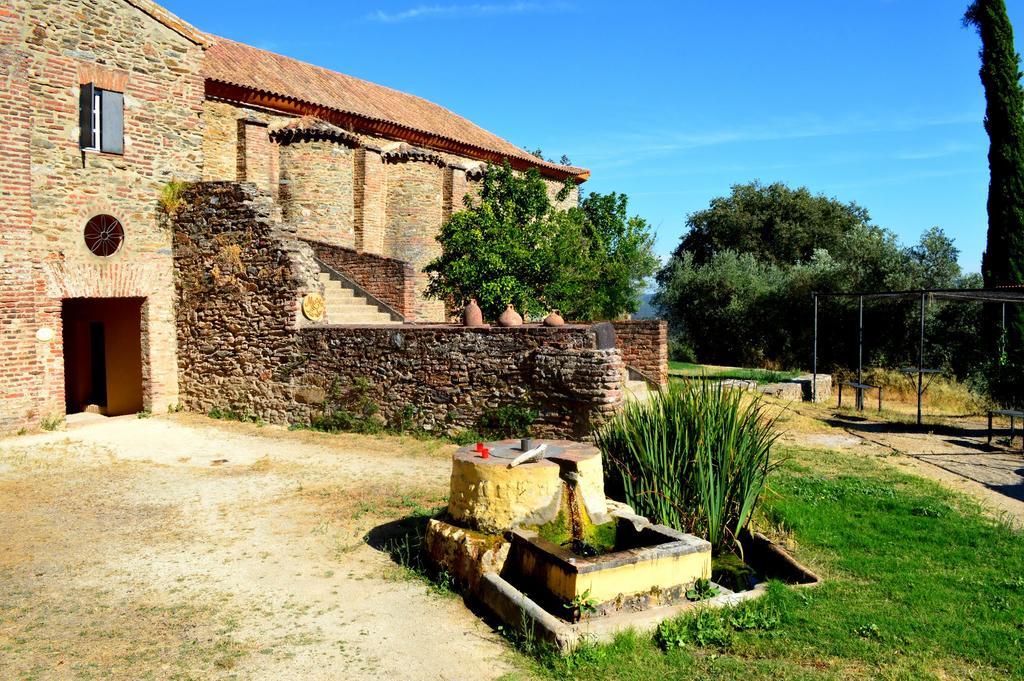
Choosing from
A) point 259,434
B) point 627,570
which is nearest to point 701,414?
point 627,570

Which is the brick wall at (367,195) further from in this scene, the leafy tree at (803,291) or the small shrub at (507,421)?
the leafy tree at (803,291)

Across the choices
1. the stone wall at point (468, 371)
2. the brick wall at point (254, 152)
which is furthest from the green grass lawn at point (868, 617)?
the brick wall at point (254, 152)

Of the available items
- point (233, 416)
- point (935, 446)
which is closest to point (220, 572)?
point (233, 416)

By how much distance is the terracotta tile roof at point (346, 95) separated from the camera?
1894 cm

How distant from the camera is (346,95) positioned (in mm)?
22312

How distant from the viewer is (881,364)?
69.8 ft

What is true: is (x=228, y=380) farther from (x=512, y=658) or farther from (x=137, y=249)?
(x=512, y=658)

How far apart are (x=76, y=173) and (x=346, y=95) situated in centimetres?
1220

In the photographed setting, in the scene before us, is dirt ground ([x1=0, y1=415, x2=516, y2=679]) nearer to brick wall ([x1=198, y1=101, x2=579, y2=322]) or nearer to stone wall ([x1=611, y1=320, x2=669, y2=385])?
stone wall ([x1=611, y1=320, x2=669, y2=385])

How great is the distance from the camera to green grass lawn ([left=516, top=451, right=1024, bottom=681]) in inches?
167

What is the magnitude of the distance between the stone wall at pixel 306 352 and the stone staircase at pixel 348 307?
2207 millimetres

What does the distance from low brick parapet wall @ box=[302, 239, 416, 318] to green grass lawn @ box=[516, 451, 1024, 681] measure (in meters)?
10.4

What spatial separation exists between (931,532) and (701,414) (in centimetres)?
248

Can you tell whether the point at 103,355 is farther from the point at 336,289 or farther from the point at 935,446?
the point at 935,446
